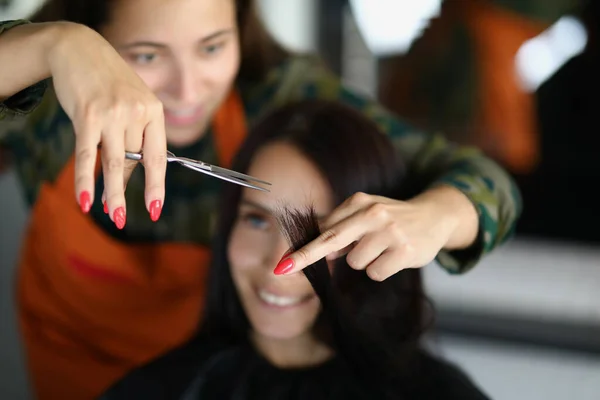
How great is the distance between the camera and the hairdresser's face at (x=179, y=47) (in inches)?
17.4

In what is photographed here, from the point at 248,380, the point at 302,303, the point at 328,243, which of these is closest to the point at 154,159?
the point at 328,243

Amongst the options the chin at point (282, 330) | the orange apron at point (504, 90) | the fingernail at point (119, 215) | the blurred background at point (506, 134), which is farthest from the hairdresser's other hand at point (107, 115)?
the orange apron at point (504, 90)

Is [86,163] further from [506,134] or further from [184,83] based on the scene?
[506,134]

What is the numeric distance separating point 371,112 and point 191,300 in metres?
0.32

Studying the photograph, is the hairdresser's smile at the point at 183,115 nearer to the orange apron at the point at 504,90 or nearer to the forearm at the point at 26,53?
the forearm at the point at 26,53

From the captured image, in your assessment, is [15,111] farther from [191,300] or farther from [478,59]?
[478,59]

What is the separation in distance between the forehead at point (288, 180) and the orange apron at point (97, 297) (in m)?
0.11

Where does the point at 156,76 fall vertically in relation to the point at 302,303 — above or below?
above

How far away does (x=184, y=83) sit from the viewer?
48 cm

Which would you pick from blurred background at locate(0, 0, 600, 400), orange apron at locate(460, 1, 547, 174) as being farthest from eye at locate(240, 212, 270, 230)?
orange apron at locate(460, 1, 547, 174)

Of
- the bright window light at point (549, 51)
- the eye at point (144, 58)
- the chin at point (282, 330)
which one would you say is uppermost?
the eye at point (144, 58)

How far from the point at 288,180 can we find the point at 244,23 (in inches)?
7.1

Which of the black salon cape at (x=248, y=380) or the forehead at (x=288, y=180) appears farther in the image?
the black salon cape at (x=248, y=380)

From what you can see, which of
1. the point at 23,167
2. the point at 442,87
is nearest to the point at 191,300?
the point at 23,167
